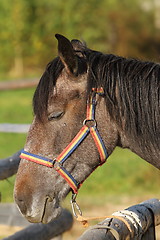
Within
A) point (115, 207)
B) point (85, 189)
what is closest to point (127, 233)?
point (115, 207)

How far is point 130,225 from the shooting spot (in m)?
2.77

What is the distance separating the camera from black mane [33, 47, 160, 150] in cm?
313

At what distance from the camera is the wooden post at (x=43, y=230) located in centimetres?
394

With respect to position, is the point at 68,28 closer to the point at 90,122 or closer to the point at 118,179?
the point at 118,179

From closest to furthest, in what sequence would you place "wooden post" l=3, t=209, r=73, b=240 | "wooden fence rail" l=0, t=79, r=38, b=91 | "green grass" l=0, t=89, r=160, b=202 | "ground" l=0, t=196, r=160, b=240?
"wooden post" l=3, t=209, r=73, b=240, "ground" l=0, t=196, r=160, b=240, "green grass" l=0, t=89, r=160, b=202, "wooden fence rail" l=0, t=79, r=38, b=91

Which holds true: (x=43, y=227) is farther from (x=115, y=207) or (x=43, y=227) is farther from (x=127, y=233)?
(x=115, y=207)

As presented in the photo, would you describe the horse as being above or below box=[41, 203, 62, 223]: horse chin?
above

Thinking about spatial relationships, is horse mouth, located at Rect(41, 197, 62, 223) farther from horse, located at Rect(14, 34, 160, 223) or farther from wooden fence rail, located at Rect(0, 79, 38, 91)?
wooden fence rail, located at Rect(0, 79, 38, 91)

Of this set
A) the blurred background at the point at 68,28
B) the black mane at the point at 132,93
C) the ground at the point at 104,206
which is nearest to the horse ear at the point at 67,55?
the black mane at the point at 132,93

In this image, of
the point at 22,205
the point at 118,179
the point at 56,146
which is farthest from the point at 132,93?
the point at 118,179

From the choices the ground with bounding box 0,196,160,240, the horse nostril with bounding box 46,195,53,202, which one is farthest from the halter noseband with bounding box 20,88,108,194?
the ground with bounding box 0,196,160,240

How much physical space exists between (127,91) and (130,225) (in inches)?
34.6

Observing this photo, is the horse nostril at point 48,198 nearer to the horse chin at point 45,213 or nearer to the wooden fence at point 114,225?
the horse chin at point 45,213

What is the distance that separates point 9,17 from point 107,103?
36.1 meters
